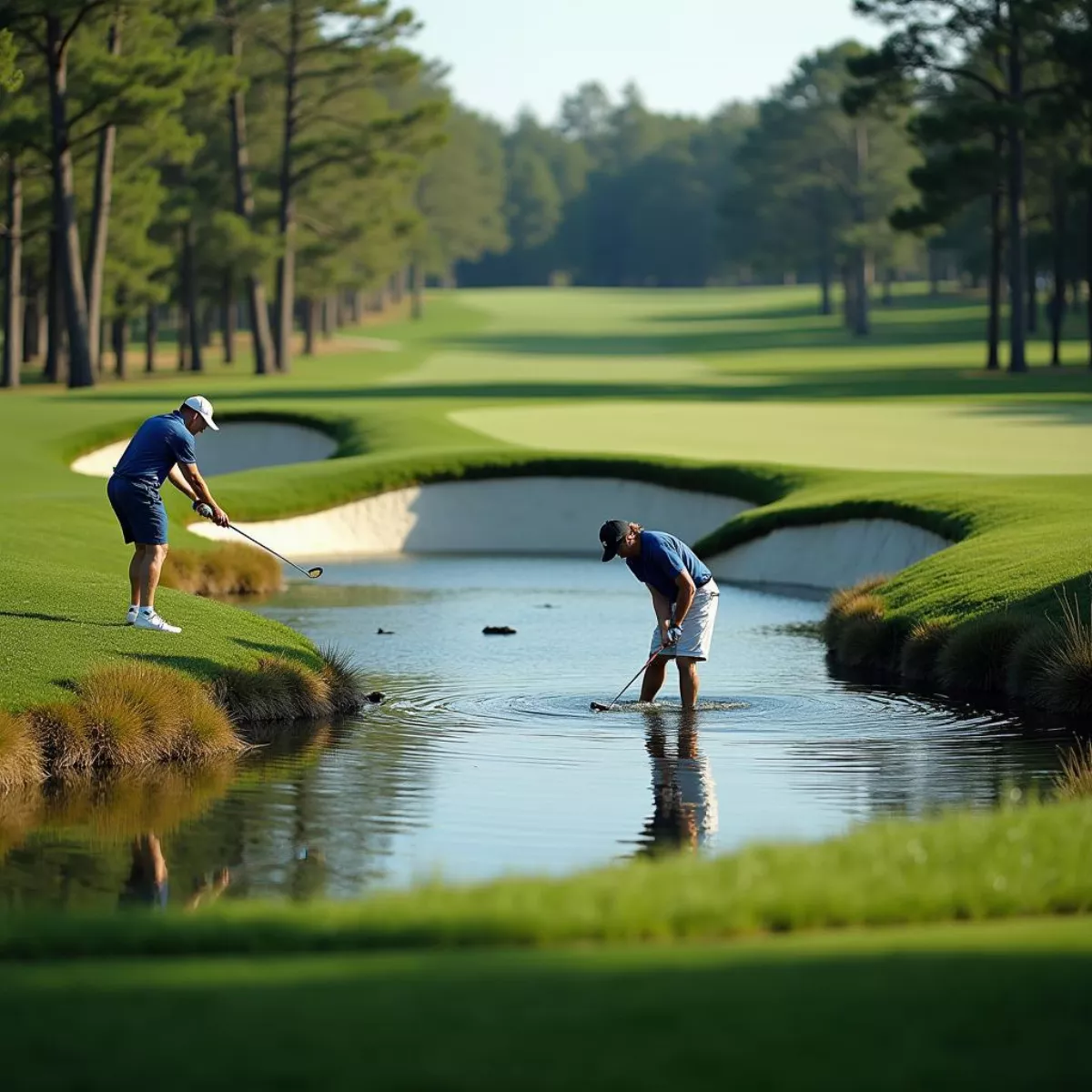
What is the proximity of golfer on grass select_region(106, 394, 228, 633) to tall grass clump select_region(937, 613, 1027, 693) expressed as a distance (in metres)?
7.15

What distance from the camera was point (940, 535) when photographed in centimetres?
2680

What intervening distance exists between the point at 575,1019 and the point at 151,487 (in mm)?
11720

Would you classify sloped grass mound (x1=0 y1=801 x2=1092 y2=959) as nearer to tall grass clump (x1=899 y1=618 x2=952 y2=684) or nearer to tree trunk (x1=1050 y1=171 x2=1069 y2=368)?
tall grass clump (x1=899 y1=618 x2=952 y2=684)

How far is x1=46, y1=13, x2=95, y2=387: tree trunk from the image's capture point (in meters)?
56.6

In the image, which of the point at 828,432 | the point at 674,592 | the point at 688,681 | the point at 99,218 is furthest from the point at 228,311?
the point at 674,592

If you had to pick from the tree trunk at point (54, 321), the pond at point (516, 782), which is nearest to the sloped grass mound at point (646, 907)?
the pond at point (516, 782)

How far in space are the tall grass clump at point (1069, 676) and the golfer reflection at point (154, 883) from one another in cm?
851

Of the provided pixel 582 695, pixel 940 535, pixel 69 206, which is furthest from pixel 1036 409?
pixel 582 695

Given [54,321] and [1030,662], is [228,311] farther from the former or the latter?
[1030,662]

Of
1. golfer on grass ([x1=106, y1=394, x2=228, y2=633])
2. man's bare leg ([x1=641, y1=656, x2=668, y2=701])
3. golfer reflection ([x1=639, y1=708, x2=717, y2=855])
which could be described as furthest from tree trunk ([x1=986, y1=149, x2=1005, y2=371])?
golfer reflection ([x1=639, y1=708, x2=717, y2=855])

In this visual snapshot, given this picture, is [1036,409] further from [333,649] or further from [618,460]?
[333,649]

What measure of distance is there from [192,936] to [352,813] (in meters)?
5.26

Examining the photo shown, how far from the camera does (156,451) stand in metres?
17.4

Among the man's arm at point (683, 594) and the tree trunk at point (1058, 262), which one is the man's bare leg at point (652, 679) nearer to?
the man's arm at point (683, 594)
